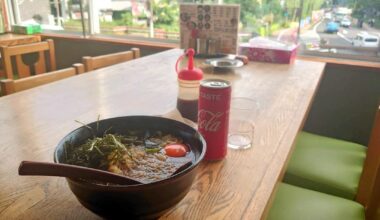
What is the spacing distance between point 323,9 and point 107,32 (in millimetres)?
2139

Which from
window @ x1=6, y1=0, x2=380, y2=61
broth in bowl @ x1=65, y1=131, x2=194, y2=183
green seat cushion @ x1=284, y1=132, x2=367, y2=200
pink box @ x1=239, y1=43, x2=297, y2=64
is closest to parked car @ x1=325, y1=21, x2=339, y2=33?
window @ x1=6, y1=0, x2=380, y2=61

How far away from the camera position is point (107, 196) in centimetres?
57

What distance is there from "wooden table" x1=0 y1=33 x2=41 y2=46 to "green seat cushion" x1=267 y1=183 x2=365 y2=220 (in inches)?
120

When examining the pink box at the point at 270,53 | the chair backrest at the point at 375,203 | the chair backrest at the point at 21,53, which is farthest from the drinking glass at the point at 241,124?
the chair backrest at the point at 21,53

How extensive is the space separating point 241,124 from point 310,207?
0.43m

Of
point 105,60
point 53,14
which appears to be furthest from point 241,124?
point 53,14

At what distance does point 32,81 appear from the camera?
62.3 inches

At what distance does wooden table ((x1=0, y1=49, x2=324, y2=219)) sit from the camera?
715 mm

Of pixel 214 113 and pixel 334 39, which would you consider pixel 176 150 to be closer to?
pixel 214 113

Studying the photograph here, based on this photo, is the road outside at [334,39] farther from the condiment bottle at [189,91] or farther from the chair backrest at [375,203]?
the condiment bottle at [189,91]

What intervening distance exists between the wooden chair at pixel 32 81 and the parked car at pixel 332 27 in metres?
1.86

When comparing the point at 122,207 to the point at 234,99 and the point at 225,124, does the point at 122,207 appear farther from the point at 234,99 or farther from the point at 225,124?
the point at 234,99

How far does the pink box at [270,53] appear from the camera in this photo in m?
2.10

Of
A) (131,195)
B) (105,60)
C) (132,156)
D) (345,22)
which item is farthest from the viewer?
(345,22)
